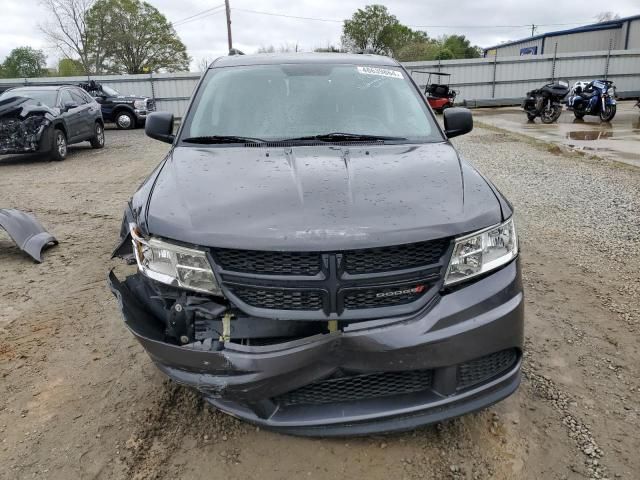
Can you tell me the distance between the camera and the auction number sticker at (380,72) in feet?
11.6

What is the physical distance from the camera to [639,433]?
2.29 m

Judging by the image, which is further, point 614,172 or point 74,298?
point 614,172

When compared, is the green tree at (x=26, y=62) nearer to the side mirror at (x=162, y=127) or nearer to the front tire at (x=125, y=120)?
the front tire at (x=125, y=120)

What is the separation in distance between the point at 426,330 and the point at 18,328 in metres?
2.87

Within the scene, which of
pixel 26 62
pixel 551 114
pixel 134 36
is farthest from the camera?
pixel 26 62

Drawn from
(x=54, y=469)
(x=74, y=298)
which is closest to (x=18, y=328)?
(x=74, y=298)

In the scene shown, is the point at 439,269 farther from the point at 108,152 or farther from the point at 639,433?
the point at 108,152

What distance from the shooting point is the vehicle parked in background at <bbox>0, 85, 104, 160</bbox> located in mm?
10008

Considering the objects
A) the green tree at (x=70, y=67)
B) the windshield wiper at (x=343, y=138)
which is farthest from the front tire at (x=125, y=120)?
the green tree at (x=70, y=67)

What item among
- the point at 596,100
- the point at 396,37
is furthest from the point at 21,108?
the point at 396,37

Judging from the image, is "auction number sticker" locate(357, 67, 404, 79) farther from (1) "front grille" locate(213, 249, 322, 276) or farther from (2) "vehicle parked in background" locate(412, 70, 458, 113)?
(2) "vehicle parked in background" locate(412, 70, 458, 113)

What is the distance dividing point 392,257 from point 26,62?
66.7 meters

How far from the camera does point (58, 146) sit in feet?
35.3

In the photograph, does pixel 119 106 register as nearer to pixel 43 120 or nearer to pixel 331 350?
pixel 43 120
